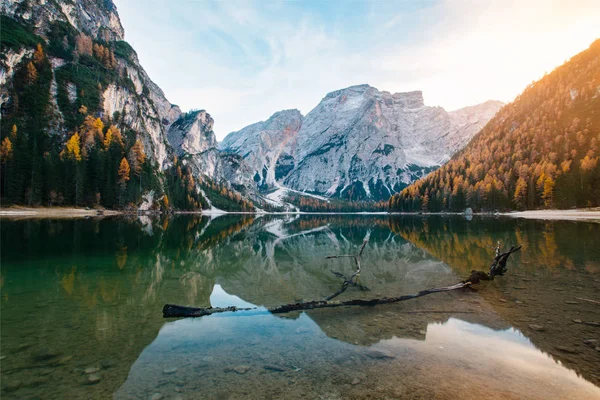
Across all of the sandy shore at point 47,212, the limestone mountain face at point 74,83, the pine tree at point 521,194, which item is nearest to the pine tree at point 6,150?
Answer: the sandy shore at point 47,212

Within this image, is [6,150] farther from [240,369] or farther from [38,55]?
[240,369]

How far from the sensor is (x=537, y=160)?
13512cm

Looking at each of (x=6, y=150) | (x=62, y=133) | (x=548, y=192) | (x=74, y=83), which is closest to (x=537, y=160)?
(x=548, y=192)

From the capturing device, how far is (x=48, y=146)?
321ft

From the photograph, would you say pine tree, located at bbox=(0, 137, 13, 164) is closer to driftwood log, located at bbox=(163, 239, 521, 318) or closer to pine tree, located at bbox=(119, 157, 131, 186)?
pine tree, located at bbox=(119, 157, 131, 186)

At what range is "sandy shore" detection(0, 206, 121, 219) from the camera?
70438mm

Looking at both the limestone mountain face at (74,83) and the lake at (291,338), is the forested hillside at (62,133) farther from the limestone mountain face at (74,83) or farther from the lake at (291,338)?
the lake at (291,338)

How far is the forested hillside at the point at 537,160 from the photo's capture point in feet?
355

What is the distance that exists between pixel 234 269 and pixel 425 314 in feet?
51.8

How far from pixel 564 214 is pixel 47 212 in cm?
16119

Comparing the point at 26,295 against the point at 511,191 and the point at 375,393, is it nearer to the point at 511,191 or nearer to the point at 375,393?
the point at 375,393

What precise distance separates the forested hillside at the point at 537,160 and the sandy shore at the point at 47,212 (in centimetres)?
15280

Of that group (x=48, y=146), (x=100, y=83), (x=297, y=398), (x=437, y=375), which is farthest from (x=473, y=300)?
(x=100, y=83)

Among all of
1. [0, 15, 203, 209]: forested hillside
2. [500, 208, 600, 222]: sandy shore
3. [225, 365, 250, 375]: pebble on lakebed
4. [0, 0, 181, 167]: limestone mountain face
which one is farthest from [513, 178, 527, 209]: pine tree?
[0, 0, 181, 167]: limestone mountain face
